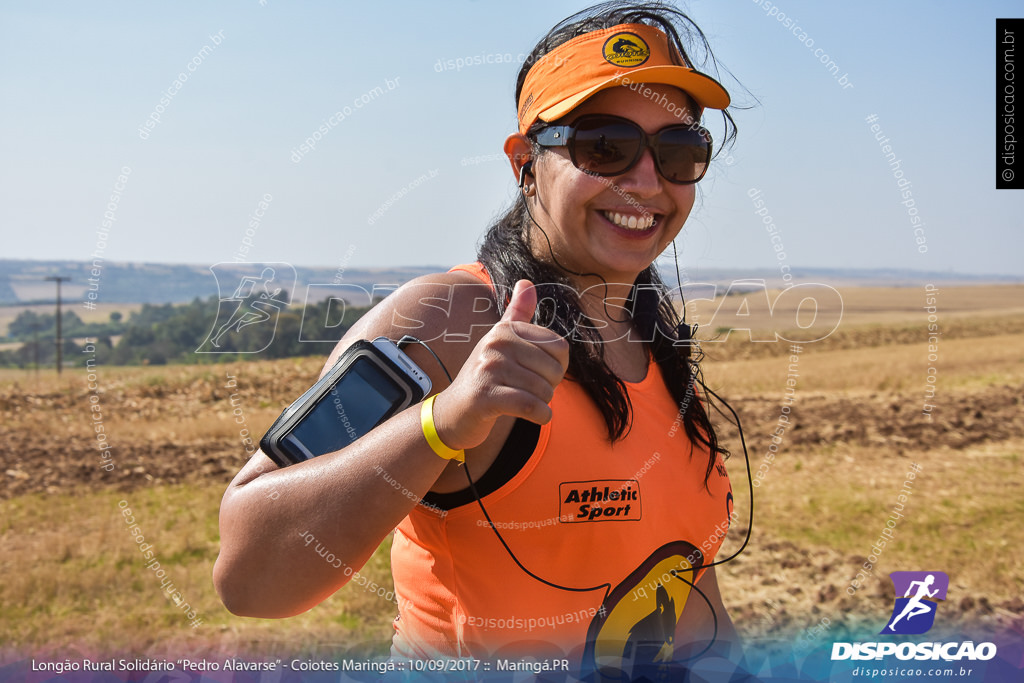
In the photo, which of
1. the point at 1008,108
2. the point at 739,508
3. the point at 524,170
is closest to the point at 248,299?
the point at 524,170

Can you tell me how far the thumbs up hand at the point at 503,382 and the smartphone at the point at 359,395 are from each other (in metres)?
0.17

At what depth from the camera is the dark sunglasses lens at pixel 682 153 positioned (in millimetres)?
1971

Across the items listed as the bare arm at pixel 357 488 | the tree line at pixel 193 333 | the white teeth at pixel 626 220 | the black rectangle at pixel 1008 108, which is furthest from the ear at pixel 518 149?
A: the black rectangle at pixel 1008 108

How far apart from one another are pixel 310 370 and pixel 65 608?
14.0 metres

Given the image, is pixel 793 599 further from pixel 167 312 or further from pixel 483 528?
pixel 167 312

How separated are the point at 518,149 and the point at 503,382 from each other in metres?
0.94

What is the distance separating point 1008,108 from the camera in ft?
16.8

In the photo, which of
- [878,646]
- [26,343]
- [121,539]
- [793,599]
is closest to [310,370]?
[121,539]

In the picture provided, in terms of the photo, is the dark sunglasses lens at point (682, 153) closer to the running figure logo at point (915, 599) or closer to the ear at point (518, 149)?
the ear at point (518, 149)

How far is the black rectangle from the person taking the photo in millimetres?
4828

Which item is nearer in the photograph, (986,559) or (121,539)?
(986,559)

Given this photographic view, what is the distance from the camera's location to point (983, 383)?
1570cm

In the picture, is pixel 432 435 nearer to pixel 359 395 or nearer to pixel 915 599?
pixel 359 395

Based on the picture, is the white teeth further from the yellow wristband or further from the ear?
the yellow wristband
